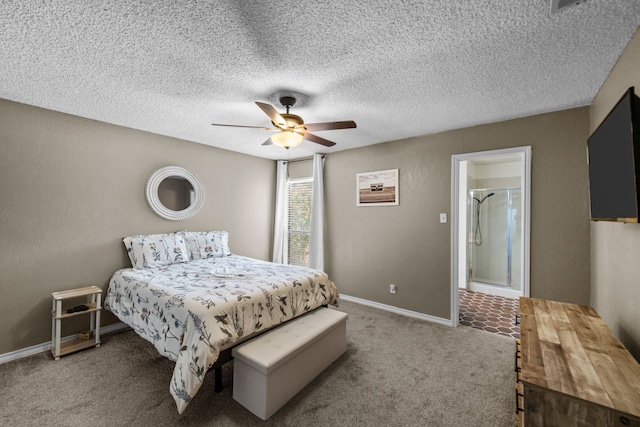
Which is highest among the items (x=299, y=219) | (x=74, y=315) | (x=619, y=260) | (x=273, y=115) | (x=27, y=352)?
(x=273, y=115)

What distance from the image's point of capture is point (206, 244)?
3.79 metres

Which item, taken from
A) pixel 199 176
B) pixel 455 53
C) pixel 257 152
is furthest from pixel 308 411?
pixel 257 152

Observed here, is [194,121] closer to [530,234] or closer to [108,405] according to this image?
[108,405]

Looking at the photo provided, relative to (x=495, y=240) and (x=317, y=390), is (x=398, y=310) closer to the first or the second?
(x=317, y=390)

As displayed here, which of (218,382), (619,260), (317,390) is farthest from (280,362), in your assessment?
(619,260)

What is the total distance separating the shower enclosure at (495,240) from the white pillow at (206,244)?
13.9 feet

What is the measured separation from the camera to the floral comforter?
180 cm

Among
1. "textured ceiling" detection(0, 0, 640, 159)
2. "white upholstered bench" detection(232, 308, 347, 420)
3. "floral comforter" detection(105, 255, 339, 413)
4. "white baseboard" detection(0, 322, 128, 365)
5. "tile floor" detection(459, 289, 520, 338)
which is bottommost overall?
"white baseboard" detection(0, 322, 128, 365)

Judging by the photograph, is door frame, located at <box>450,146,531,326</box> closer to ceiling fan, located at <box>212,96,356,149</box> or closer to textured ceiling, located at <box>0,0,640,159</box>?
textured ceiling, located at <box>0,0,640,159</box>

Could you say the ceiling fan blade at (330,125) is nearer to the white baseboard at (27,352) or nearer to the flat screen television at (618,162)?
the flat screen television at (618,162)

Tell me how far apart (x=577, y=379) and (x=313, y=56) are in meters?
2.19

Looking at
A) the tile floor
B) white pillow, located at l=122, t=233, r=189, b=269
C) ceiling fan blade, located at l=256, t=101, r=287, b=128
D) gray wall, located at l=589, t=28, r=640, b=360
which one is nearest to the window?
white pillow, located at l=122, t=233, r=189, b=269

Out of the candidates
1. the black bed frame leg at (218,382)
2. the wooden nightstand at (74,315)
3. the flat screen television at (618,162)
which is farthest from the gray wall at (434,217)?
the wooden nightstand at (74,315)

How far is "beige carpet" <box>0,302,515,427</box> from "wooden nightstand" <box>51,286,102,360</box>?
0.09 m
